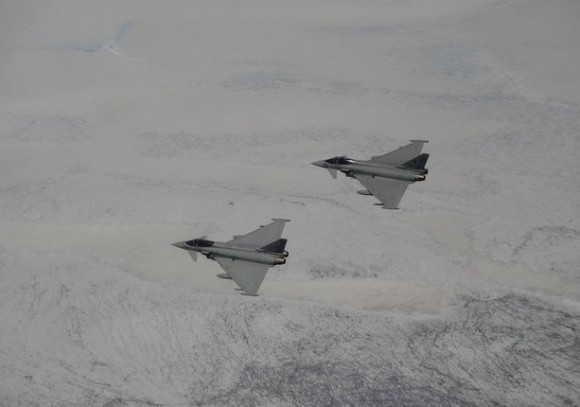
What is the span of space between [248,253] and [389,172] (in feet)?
36.0

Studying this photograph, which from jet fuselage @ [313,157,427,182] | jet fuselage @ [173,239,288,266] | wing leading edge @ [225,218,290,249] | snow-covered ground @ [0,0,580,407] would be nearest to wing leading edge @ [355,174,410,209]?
jet fuselage @ [313,157,427,182]

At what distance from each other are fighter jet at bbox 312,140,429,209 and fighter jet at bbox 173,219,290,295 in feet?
23.0

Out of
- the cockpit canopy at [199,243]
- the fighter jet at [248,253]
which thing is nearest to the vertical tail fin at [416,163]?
the fighter jet at [248,253]

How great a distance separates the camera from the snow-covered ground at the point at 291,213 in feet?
87.5

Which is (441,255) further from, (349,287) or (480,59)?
(480,59)

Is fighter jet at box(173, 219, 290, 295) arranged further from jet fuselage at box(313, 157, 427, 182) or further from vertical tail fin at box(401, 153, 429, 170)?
vertical tail fin at box(401, 153, 429, 170)

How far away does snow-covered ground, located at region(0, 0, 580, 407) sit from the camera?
A: 26656 millimetres

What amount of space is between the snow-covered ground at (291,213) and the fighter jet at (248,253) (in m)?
1.22

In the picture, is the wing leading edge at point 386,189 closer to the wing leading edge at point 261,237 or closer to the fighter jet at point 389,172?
the fighter jet at point 389,172

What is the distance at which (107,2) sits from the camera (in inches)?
2657

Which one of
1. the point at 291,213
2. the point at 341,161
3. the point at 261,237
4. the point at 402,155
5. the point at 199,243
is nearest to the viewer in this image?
the point at 261,237

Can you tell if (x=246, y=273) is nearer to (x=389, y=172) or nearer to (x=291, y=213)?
(x=291, y=213)

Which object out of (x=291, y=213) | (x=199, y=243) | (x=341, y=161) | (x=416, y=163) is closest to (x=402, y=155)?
(x=416, y=163)

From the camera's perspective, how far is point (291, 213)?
36000mm
